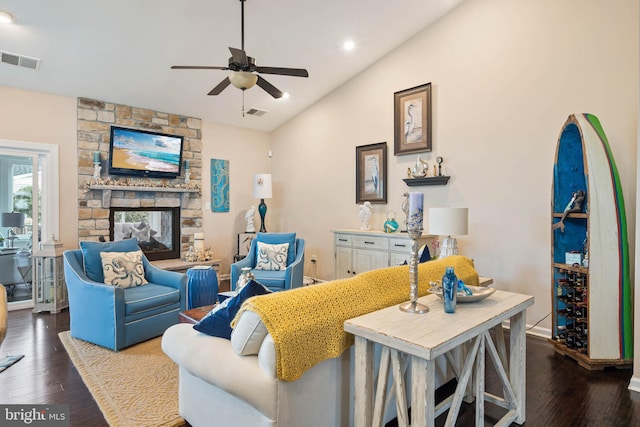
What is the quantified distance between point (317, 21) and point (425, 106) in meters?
1.63

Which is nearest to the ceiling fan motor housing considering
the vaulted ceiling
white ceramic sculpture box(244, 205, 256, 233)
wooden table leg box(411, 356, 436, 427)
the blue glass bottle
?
the vaulted ceiling

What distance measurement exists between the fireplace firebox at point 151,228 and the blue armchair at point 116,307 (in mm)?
1589

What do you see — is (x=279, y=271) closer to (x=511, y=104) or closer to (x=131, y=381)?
(x=131, y=381)

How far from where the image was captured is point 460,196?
164 inches

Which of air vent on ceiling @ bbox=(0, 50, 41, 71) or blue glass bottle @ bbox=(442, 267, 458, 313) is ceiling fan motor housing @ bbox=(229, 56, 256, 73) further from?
air vent on ceiling @ bbox=(0, 50, 41, 71)

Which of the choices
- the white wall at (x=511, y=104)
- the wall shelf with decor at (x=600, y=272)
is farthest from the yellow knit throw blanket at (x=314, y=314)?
the white wall at (x=511, y=104)

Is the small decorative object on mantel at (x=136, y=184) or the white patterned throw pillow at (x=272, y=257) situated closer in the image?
the white patterned throw pillow at (x=272, y=257)

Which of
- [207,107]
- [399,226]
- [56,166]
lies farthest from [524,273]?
[56,166]

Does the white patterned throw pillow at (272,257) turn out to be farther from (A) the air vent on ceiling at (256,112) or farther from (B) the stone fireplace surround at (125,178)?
(A) the air vent on ceiling at (256,112)

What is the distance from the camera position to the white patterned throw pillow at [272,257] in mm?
4664

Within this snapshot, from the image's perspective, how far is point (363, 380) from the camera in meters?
1.67

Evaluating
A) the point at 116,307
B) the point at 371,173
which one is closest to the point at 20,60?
the point at 116,307

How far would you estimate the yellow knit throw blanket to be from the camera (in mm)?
1526

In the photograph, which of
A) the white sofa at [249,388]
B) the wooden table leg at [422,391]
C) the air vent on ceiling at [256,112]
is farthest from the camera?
the air vent on ceiling at [256,112]
